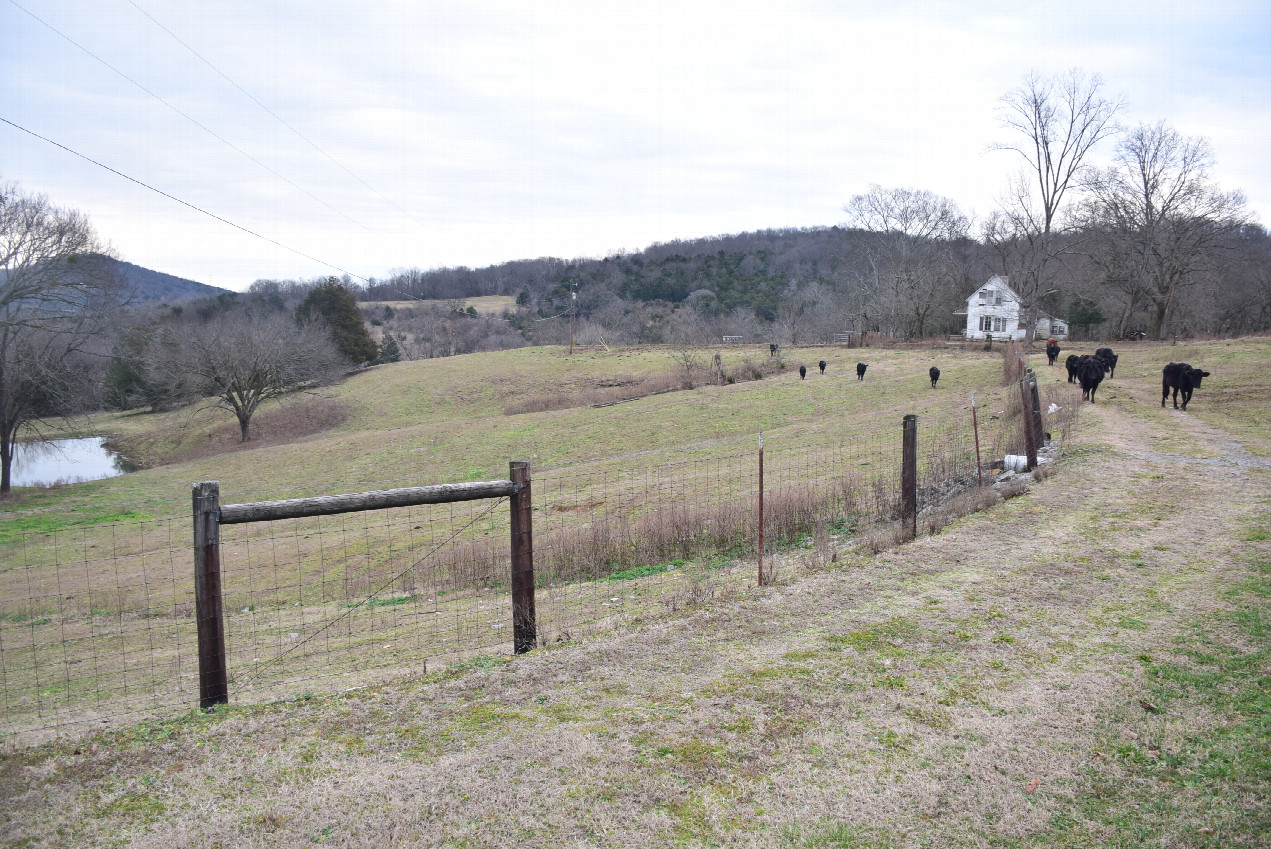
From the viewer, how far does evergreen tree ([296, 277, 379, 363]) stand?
221ft

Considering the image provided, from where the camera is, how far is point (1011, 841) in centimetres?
346

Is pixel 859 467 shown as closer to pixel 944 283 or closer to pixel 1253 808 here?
pixel 1253 808

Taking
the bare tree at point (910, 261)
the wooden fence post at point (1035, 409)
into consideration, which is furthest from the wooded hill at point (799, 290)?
the wooden fence post at point (1035, 409)

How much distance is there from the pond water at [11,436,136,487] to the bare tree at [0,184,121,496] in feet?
14.1

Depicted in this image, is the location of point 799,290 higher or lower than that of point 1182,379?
higher

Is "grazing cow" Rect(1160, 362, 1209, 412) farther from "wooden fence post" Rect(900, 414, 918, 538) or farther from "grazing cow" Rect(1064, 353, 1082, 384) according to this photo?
"wooden fence post" Rect(900, 414, 918, 538)

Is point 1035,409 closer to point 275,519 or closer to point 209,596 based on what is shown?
point 275,519

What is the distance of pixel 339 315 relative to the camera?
68.0 metres

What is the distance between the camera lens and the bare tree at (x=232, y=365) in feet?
149

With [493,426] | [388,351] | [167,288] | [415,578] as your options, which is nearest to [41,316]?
[493,426]

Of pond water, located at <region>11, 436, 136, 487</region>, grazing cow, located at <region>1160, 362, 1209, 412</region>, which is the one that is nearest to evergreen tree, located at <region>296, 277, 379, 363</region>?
pond water, located at <region>11, 436, 136, 487</region>

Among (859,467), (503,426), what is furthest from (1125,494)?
(503,426)

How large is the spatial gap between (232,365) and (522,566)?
152ft

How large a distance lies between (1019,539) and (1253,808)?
494cm
